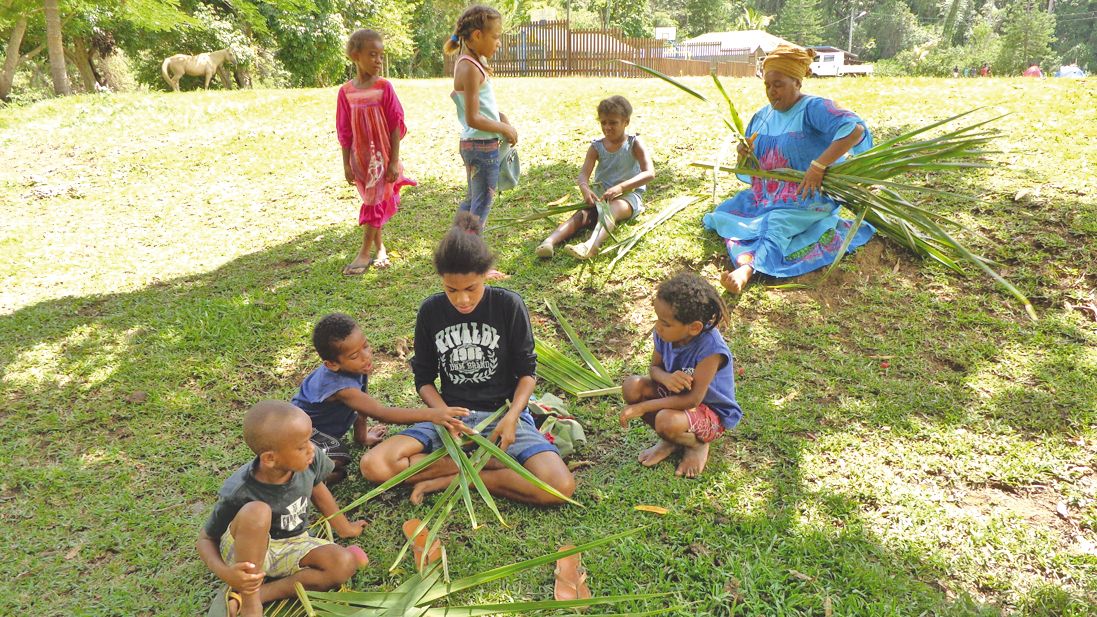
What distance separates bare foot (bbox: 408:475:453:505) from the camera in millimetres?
2830

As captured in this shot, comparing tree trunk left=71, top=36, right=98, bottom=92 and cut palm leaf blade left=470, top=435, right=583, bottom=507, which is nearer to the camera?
cut palm leaf blade left=470, top=435, right=583, bottom=507

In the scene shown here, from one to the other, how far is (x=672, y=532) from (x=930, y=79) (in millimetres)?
7678

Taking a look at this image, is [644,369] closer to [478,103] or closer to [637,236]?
[637,236]

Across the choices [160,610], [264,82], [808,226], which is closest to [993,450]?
[808,226]

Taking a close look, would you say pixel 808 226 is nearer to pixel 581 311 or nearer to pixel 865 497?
pixel 581 311

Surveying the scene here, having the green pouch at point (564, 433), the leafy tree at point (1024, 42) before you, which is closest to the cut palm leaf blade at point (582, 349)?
the green pouch at point (564, 433)

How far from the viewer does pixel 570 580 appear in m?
2.38

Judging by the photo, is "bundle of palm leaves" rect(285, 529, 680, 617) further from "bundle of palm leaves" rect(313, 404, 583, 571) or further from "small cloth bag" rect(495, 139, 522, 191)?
"small cloth bag" rect(495, 139, 522, 191)

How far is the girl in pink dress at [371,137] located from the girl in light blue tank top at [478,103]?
2.10ft

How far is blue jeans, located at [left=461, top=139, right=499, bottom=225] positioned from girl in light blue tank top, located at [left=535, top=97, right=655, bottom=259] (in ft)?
1.88

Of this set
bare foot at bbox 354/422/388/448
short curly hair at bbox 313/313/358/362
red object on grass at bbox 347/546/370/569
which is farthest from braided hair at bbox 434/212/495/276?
red object on grass at bbox 347/546/370/569

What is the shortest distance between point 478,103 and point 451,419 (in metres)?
2.41

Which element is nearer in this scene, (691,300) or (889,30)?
(691,300)

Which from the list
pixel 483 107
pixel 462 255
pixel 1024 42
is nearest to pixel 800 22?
pixel 1024 42
